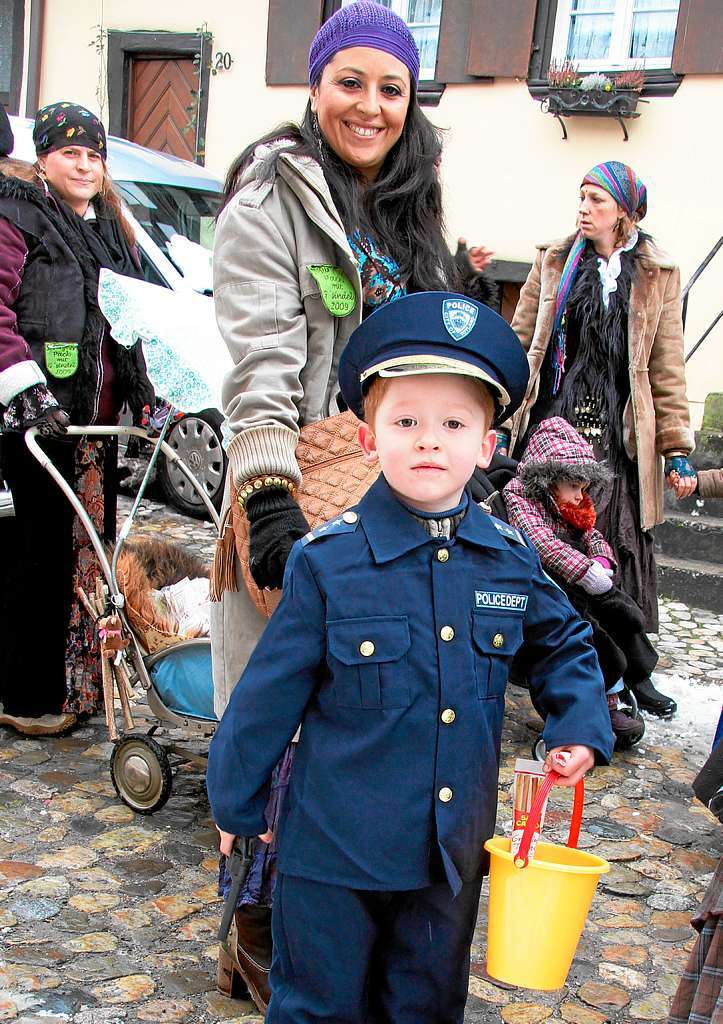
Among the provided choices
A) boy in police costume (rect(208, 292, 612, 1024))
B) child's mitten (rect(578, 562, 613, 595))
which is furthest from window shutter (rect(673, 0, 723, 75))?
boy in police costume (rect(208, 292, 612, 1024))

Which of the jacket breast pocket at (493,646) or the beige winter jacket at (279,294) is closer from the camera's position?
the jacket breast pocket at (493,646)

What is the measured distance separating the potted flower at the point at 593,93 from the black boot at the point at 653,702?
541cm

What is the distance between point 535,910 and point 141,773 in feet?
6.95

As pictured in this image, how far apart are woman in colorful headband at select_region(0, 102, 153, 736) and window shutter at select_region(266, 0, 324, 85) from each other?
22.4 feet

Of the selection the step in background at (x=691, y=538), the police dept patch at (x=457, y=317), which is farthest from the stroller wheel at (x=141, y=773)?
the step in background at (x=691, y=538)

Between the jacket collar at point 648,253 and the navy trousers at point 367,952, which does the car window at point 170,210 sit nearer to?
the jacket collar at point 648,253

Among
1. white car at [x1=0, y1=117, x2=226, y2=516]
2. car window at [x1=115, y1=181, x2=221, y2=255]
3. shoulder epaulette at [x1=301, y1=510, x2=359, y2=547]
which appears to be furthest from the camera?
car window at [x1=115, y1=181, x2=221, y2=255]

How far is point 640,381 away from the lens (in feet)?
15.3

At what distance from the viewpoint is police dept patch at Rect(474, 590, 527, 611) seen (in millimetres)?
2012

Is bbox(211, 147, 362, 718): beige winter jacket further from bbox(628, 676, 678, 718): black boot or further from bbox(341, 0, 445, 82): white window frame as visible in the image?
bbox(341, 0, 445, 82): white window frame

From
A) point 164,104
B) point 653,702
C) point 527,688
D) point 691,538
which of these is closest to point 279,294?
point 527,688

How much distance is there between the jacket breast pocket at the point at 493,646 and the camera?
201 centimetres

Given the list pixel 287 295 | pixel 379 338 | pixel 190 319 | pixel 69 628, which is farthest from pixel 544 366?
pixel 379 338

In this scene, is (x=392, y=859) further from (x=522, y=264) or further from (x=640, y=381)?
(x=522, y=264)
